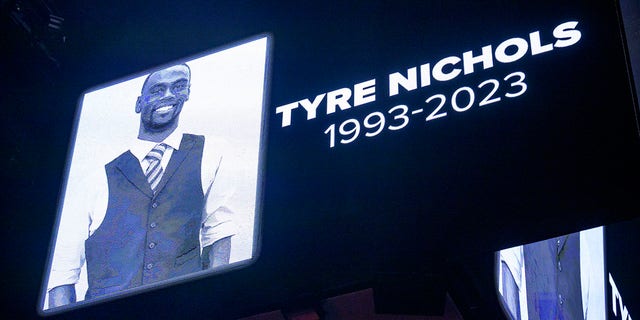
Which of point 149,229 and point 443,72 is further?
point 149,229

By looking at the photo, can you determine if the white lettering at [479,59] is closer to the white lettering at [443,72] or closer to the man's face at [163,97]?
the white lettering at [443,72]

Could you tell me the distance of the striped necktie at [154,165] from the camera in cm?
→ 343

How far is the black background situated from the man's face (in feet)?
0.52

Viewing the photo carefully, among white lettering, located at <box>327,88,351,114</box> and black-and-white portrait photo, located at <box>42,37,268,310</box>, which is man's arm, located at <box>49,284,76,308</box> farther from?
white lettering, located at <box>327,88,351,114</box>

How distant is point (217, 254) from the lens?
310 centimetres

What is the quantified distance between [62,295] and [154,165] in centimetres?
59

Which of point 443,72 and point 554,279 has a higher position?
point 443,72

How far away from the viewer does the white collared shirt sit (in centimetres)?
317

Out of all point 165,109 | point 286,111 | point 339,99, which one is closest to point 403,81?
point 339,99

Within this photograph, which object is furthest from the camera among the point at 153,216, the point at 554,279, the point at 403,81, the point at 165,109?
the point at 165,109

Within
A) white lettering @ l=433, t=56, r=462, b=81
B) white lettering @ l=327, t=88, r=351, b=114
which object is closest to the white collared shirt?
white lettering @ l=327, t=88, r=351, b=114

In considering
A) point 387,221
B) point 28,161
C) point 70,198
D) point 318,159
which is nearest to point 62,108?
point 28,161

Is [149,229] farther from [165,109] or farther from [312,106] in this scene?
[312,106]

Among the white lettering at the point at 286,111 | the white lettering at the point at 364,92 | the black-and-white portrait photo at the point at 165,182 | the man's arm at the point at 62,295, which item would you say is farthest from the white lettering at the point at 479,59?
the man's arm at the point at 62,295
